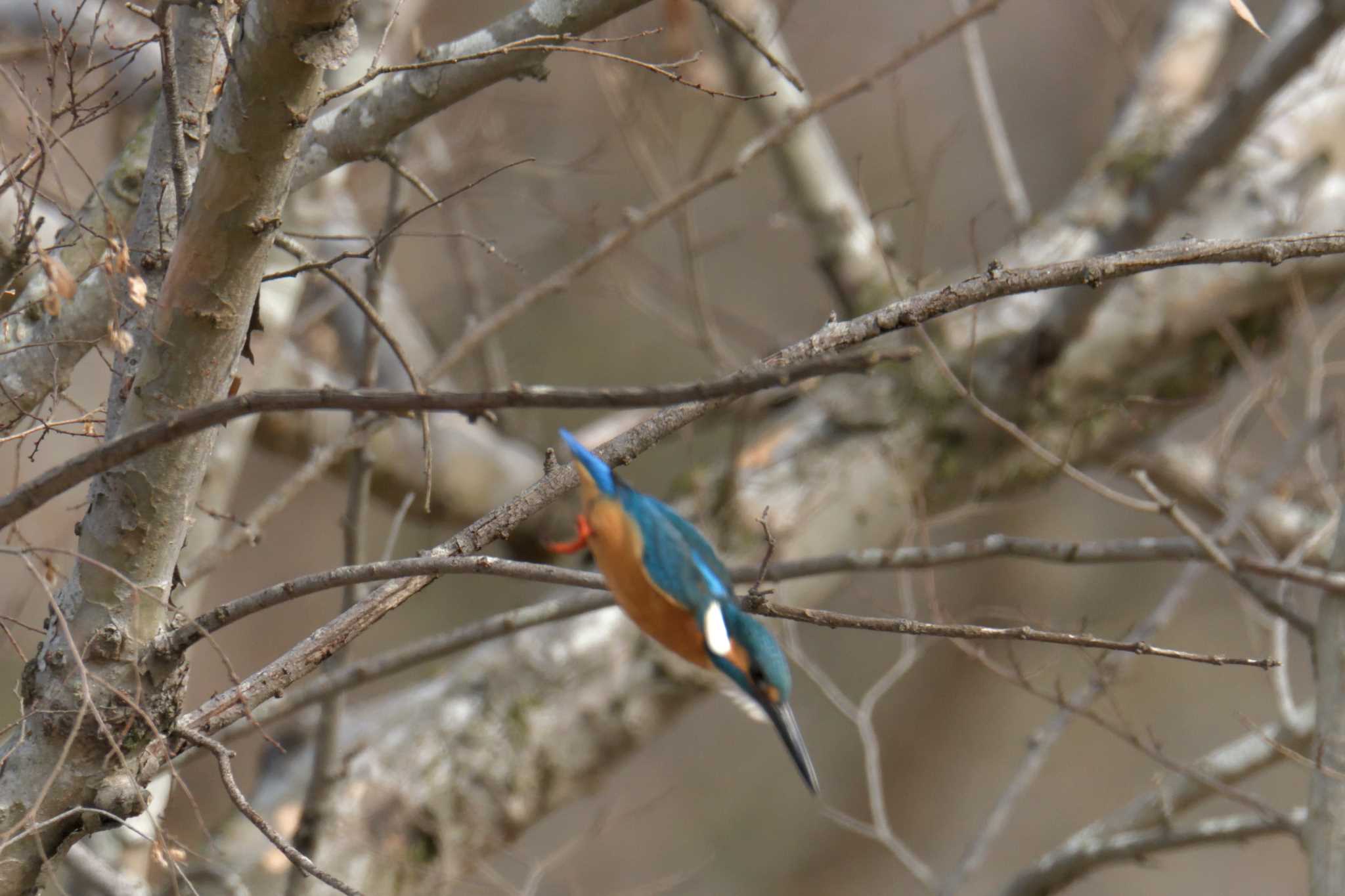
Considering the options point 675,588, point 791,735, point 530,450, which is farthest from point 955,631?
point 530,450

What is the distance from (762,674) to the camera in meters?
1.13

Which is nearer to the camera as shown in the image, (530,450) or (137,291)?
(137,291)

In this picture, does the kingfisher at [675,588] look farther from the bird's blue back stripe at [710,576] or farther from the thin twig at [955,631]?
the thin twig at [955,631]

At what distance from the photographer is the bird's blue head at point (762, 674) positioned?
112 cm

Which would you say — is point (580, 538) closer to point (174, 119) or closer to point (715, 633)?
point (715, 633)

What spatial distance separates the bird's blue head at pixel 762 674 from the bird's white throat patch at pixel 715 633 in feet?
0.06

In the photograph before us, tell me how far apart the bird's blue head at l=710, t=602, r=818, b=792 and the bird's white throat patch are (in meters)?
0.02

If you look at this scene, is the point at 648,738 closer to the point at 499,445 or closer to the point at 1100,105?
the point at 499,445

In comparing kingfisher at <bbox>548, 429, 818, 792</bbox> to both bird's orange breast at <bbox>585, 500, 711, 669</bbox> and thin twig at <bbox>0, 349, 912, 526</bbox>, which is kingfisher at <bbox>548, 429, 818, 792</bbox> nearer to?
bird's orange breast at <bbox>585, 500, 711, 669</bbox>

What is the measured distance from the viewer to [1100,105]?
28.2 ft

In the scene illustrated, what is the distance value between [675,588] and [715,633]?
60 millimetres

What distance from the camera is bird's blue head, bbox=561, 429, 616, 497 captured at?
1.13m

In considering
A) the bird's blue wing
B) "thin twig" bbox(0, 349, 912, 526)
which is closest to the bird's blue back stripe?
the bird's blue wing

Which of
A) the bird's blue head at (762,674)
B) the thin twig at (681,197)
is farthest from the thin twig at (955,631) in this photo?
the thin twig at (681,197)
